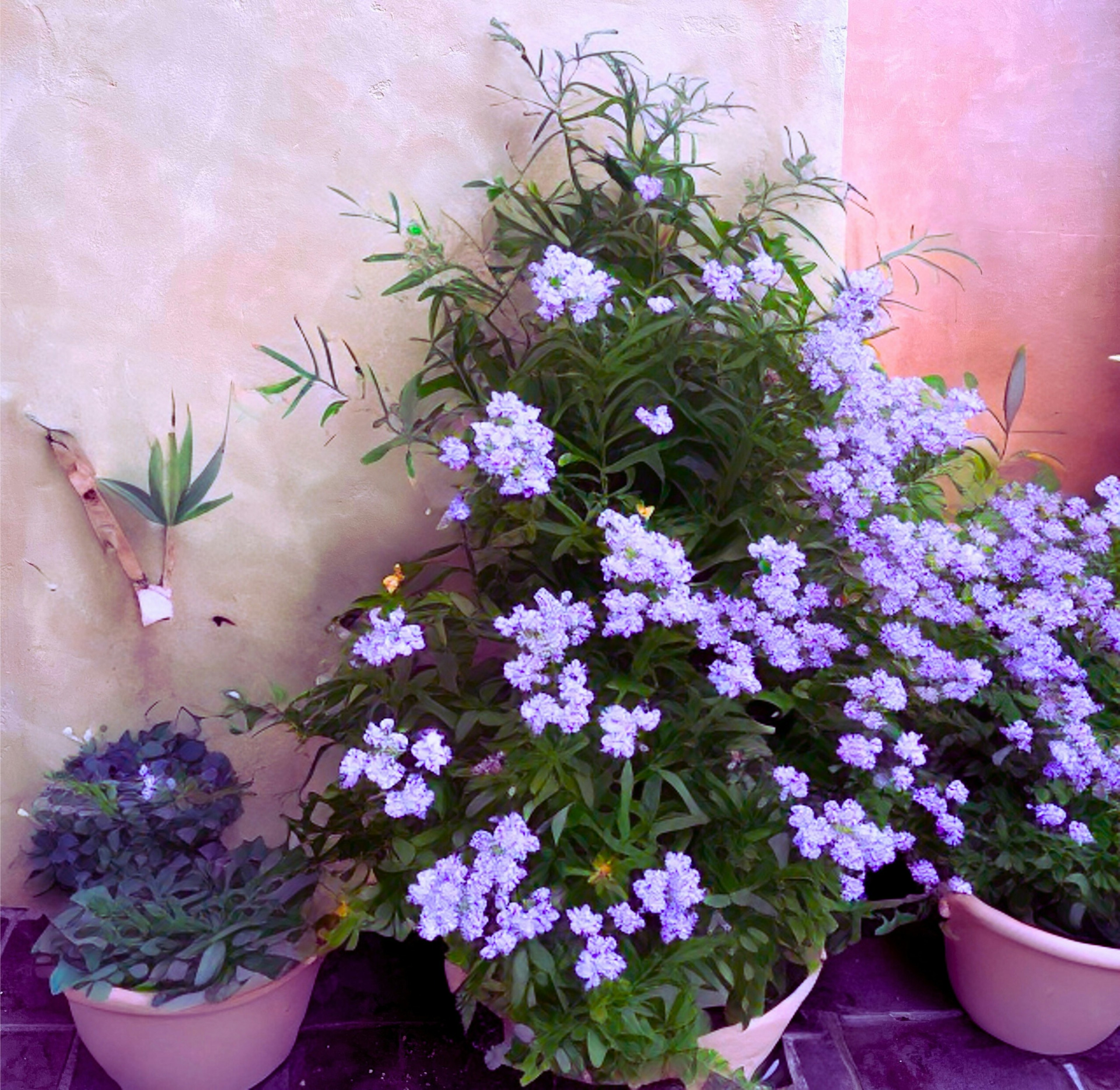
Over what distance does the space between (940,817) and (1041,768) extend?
0.25 metres

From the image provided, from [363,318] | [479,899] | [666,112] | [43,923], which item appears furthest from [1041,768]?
[43,923]

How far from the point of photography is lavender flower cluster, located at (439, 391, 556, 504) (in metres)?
1.37

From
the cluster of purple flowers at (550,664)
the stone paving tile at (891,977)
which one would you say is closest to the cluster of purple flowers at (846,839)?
the cluster of purple flowers at (550,664)

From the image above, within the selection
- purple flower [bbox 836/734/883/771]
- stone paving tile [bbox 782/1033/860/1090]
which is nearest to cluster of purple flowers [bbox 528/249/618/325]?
purple flower [bbox 836/734/883/771]

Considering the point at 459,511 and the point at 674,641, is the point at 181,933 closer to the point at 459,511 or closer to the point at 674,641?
the point at 459,511

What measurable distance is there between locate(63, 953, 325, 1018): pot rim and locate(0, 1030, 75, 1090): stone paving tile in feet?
0.78

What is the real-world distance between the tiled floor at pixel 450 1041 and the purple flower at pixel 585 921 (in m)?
0.57

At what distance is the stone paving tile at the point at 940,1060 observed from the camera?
182 centimetres

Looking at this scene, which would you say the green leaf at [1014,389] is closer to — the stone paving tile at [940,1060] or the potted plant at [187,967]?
the stone paving tile at [940,1060]

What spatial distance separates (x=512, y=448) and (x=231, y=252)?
789mm

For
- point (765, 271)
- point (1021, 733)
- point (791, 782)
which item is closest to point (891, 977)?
point (1021, 733)

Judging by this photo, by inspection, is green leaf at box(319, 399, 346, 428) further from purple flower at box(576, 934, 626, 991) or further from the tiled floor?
the tiled floor

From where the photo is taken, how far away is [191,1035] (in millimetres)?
1660

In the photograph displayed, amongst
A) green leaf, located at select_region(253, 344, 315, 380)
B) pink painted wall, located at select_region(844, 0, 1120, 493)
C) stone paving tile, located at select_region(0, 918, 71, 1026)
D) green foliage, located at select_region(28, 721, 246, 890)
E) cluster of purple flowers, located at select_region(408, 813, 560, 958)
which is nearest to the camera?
cluster of purple flowers, located at select_region(408, 813, 560, 958)
